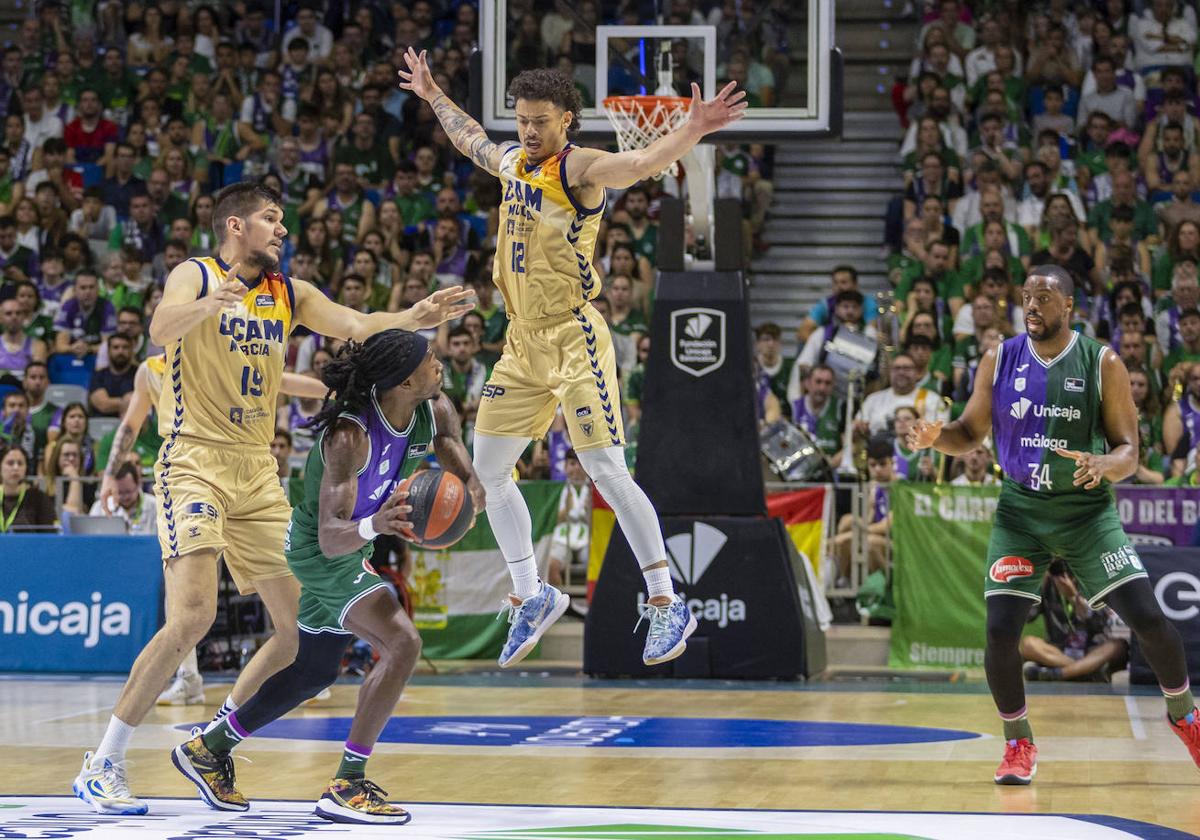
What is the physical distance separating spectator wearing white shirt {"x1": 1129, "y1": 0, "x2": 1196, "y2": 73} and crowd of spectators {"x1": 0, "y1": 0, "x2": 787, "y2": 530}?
4175 mm

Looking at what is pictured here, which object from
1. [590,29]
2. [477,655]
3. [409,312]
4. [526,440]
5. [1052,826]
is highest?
[590,29]

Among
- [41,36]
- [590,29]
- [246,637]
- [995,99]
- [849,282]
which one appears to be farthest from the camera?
[41,36]

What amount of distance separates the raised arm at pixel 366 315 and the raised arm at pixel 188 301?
395 millimetres

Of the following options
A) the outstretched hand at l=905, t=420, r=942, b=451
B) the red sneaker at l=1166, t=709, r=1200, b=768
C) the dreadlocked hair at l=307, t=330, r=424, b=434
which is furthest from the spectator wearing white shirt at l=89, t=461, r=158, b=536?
the red sneaker at l=1166, t=709, r=1200, b=768

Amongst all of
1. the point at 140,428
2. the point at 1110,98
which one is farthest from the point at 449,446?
the point at 1110,98

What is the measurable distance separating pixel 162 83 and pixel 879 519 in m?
10.7

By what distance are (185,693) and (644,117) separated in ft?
15.8

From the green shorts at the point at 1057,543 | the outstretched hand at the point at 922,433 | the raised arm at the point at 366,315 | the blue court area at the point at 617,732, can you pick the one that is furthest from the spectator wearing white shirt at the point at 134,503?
the green shorts at the point at 1057,543

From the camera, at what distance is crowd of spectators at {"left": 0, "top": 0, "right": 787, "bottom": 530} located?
51.2 ft

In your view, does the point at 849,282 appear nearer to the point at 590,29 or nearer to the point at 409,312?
the point at 590,29

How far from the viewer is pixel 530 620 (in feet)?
25.5

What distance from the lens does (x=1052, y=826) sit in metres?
6.55

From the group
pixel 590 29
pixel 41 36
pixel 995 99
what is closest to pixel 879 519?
pixel 590 29

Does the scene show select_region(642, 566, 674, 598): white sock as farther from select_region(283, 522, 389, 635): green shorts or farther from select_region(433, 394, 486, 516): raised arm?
select_region(283, 522, 389, 635): green shorts
